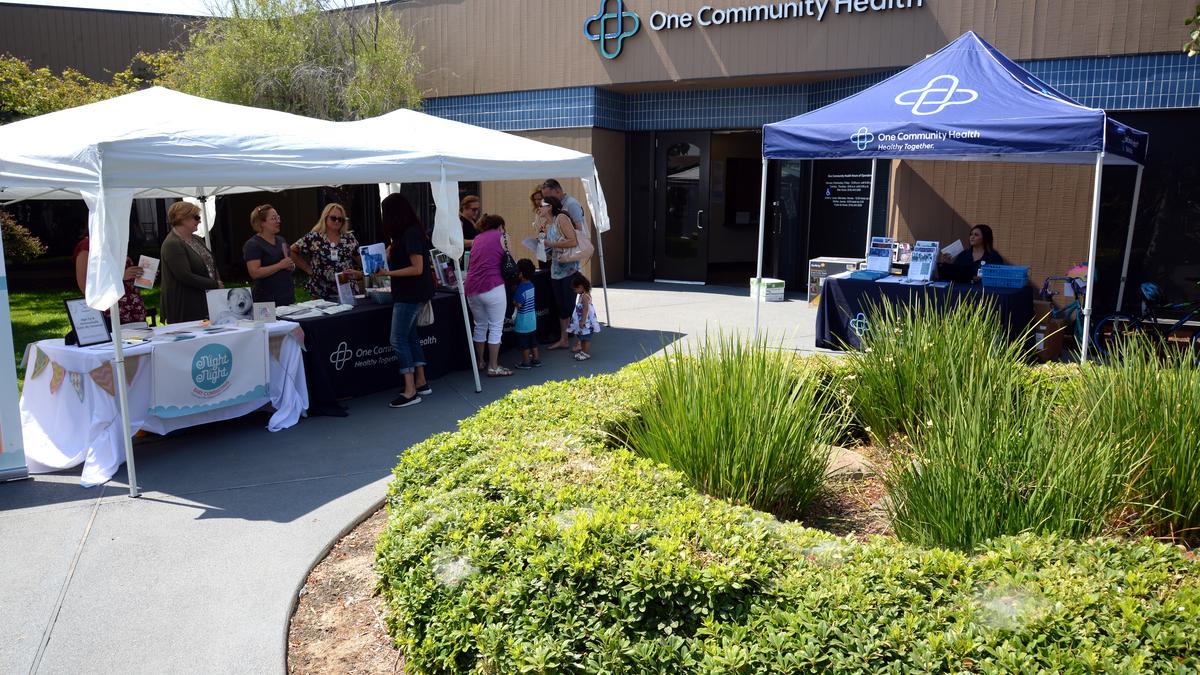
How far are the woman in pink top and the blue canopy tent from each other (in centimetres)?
275

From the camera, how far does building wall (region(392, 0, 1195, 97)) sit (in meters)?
10.7

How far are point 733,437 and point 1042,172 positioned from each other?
9318 millimetres

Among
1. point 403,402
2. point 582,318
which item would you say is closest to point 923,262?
point 582,318

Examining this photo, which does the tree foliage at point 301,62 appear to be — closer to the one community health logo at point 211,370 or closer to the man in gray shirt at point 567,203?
the man in gray shirt at point 567,203

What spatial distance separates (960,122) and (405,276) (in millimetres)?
4811

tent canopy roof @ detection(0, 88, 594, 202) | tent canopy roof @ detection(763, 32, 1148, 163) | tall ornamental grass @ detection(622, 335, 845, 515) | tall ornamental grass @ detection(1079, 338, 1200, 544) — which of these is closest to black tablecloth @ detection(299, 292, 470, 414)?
tent canopy roof @ detection(0, 88, 594, 202)

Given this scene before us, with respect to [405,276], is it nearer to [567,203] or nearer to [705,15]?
[567,203]

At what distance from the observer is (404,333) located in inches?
293

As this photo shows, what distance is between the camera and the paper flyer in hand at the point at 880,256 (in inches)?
380

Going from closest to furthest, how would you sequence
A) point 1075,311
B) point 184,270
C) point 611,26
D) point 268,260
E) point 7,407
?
point 7,407, point 184,270, point 268,260, point 1075,311, point 611,26

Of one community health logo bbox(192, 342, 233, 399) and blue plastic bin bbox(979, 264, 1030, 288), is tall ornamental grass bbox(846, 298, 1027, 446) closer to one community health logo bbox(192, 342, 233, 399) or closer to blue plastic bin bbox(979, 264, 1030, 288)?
blue plastic bin bbox(979, 264, 1030, 288)

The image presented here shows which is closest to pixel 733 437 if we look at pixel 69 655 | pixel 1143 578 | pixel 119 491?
pixel 1143 578

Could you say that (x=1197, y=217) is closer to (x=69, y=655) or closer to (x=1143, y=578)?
(x=1143, y=578)

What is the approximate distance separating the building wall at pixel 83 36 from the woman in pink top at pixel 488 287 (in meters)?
11.3
